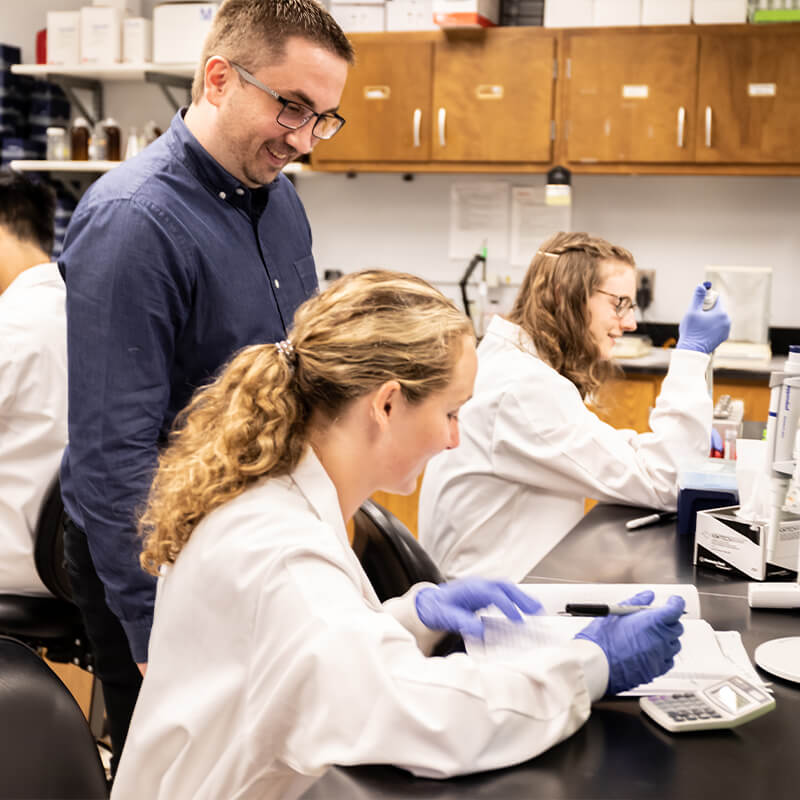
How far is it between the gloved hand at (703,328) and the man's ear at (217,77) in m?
1.14

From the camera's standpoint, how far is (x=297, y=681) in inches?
35.6

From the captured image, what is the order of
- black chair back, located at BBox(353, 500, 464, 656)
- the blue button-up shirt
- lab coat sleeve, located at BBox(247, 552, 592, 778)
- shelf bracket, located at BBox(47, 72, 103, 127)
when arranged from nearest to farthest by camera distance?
lab coat sleeve, located at BBox(247, 552, 592, 778) → the blue button-up shirt → black chair back, located at BBox(353, 500, 464, 656) → shelf bracket, located at BBox(47, 72, 103, 127)

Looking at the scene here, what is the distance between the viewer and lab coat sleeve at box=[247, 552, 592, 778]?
88cm

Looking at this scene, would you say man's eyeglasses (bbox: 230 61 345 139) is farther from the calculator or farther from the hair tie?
the calculator

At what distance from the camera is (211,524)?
103cm

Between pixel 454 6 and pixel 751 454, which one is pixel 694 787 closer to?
pixel 751 454

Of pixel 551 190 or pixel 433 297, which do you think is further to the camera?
pixel 551 190

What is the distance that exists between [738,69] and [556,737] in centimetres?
335

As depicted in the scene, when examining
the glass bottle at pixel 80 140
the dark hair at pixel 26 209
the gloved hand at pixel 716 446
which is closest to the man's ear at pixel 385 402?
the gloved hand at pixel 716 446

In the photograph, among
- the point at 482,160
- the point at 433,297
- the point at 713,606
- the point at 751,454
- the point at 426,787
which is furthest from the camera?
the point at 482,160

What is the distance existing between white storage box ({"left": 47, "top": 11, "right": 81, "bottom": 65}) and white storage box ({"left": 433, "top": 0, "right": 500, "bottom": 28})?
161 centimetres

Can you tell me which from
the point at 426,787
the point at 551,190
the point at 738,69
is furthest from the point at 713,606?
the point at 738,69

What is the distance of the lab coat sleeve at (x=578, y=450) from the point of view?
6.54ft

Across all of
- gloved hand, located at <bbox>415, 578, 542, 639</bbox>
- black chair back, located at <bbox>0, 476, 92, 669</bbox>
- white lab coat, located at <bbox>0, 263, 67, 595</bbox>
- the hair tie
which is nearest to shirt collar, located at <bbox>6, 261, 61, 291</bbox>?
white lab coat, located at <bbox>0, 263, 67, 595</bbox>
